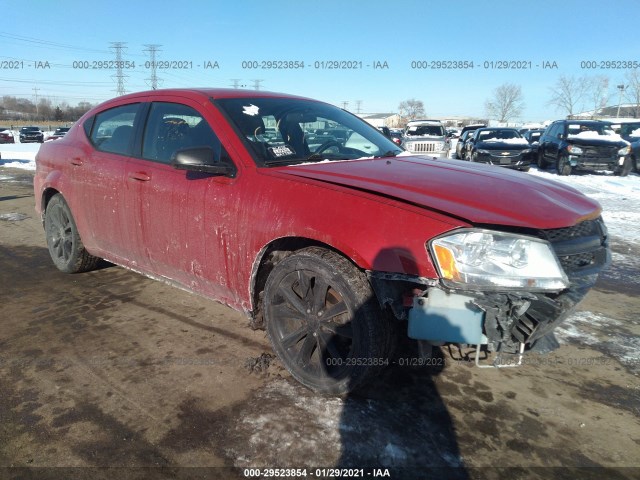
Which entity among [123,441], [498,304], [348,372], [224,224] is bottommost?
[123,441]

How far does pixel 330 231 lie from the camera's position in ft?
7.73

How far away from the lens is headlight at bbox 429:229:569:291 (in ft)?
6.83

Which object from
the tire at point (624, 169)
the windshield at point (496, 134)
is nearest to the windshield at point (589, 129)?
the tire at point (624, 169)

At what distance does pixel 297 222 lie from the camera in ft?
8.14

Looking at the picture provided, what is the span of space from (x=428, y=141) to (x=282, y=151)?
10958 millimetres

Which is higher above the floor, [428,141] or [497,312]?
[428,141]

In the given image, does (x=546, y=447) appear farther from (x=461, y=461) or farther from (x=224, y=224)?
(x=224, y=224)

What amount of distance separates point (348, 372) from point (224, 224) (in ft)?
3.79

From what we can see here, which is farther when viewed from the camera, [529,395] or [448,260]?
[529,395]

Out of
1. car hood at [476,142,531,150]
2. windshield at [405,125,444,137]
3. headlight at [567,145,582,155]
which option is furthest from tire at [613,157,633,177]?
windshield at [405,125,444,137]

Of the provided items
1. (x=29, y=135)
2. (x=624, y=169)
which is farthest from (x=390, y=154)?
(x=29, y=135)

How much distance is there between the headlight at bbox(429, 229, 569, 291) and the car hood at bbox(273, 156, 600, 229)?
0.26 ft

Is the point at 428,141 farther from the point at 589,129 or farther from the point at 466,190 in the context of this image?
the point at 466,190

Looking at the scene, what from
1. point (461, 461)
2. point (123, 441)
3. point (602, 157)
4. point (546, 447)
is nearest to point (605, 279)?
point (546, 447)
